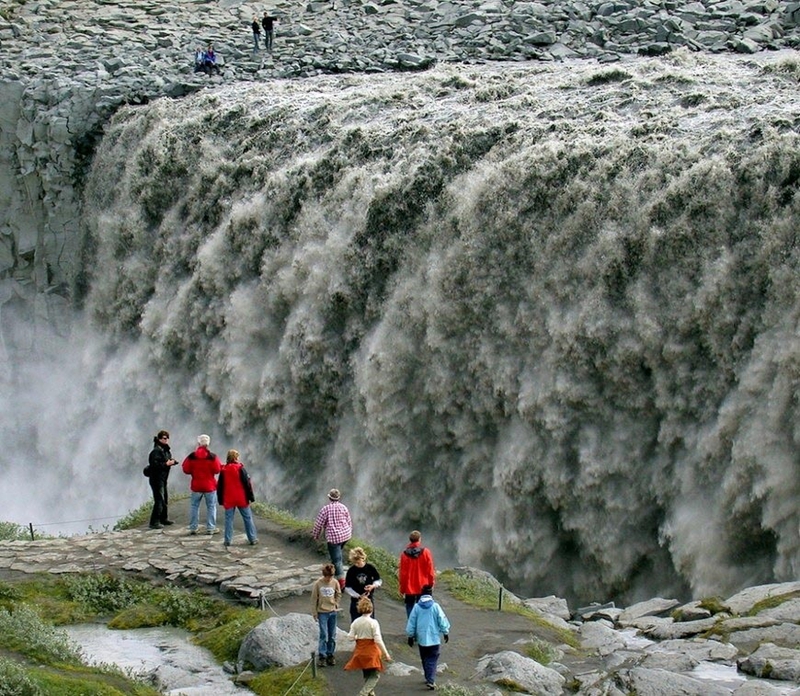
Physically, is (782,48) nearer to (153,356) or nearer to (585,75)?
(585,75)

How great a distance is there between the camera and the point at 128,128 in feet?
132

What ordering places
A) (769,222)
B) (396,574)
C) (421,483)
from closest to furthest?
(396,574)
(769,222)
(421,483)

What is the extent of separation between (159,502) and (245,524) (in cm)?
217

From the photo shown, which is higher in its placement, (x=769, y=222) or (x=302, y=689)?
(x=769, y=222)

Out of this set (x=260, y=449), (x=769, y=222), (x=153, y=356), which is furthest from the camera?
(x=153, y=356)

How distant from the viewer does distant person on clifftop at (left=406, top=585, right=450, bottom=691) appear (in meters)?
17.0

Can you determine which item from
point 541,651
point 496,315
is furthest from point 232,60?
point 541,651

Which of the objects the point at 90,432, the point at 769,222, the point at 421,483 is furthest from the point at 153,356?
the point at 769,222

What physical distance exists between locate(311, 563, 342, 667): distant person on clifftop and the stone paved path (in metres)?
2.87

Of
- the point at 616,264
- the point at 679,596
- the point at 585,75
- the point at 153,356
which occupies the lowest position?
the point at 679,596

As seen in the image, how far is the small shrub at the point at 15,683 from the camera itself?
15742mm

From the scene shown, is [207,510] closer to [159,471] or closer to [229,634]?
[159,471]

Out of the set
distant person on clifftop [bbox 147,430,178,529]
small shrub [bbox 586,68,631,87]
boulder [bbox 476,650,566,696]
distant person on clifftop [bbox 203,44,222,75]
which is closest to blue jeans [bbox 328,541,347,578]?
boulder [bbox 476,650,566,696]

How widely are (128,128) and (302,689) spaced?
25488 millimetres
